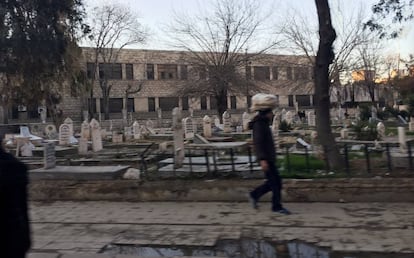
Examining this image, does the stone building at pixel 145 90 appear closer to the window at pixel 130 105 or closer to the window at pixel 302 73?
the window at pixel 130 105

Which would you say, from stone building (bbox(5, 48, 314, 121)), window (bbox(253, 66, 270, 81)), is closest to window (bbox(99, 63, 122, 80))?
stone building (bbox(5, 48, 314, 121))

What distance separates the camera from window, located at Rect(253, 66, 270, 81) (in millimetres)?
48406

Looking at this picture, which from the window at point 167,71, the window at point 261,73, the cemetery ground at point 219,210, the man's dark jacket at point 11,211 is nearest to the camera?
the man's dark jacket at point 11,211

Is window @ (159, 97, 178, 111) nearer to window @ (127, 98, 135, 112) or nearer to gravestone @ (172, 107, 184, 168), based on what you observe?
window @ (127, 98, 135, 112)

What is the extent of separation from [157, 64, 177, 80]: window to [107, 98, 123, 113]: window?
7043mm

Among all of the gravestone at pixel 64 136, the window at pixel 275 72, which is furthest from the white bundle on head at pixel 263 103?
the window at pixel 275 72

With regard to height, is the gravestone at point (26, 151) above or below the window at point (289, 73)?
below

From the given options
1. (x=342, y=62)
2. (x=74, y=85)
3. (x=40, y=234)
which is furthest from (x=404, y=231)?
(x=342, y=62)

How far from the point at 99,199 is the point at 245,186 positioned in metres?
2.64

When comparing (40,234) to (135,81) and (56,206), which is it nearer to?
(56,206)

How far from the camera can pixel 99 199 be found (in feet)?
27.9

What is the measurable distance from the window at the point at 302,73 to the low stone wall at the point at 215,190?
42.8m

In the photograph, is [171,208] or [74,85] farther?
→ [74,85]

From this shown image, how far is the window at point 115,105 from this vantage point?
66.4m
